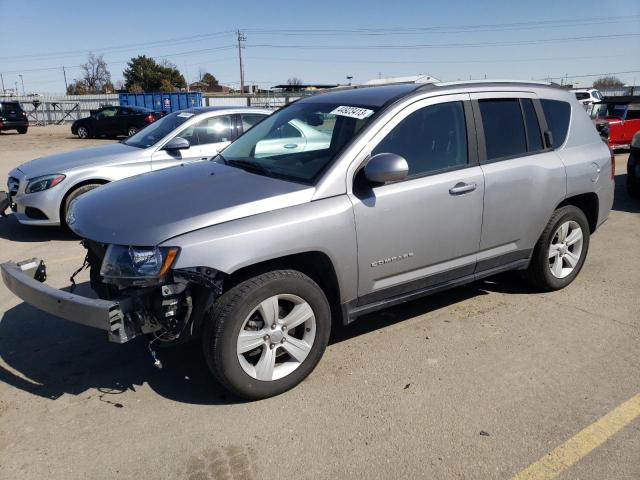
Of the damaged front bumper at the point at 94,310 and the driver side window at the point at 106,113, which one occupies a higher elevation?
the driver side window at the point at 106,113

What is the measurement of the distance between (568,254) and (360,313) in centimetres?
237

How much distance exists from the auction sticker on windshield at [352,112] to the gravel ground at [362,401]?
1641 millimetres

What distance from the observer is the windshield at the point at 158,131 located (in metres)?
7.09

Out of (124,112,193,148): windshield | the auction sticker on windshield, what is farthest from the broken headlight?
(124,112,193,148): windshield

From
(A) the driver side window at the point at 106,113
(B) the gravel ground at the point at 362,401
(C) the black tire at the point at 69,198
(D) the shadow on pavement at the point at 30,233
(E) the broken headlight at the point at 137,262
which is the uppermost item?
(A) the driver side window at the point at 106,113

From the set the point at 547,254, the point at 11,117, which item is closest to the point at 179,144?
the point at 547,254

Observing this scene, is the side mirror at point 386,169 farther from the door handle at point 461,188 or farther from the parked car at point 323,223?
the door handle at point 461,188

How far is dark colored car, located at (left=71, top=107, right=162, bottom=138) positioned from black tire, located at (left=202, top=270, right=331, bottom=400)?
76.4ft

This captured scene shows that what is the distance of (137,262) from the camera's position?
2840mm

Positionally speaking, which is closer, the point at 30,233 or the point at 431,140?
the point at 431,140

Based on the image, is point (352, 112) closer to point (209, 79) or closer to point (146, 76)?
point (146, 76)

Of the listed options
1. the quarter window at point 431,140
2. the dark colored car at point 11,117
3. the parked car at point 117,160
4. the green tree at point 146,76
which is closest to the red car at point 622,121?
the parked car at point 117,160

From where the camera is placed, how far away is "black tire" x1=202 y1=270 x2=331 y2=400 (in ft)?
9.52

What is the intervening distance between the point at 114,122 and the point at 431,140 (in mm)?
24078
